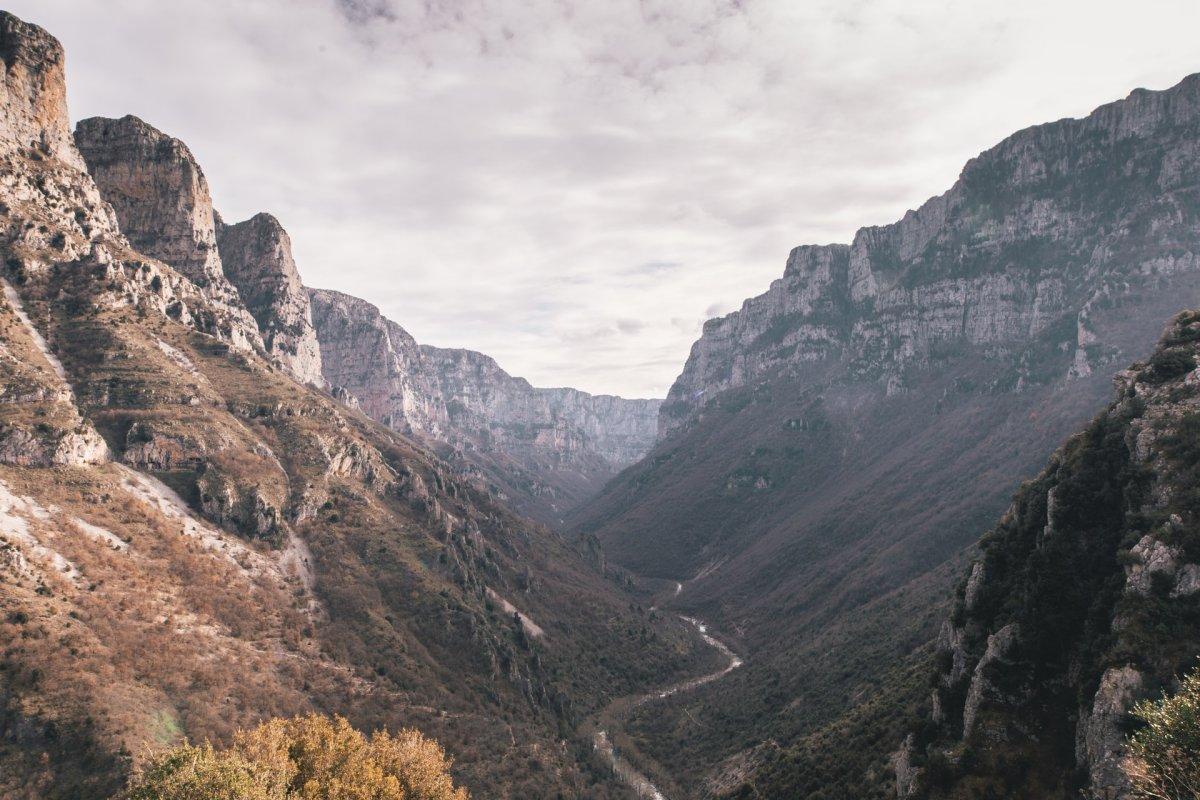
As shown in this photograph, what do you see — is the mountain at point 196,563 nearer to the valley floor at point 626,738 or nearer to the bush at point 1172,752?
the valley floor at point 626,738

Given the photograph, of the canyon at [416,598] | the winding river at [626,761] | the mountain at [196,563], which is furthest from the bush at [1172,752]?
the winding river at [626,761]

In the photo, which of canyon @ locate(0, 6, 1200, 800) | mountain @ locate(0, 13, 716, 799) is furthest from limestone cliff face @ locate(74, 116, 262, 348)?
mountain @ locate(0, 13, 716, 799)

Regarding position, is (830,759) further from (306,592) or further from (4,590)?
(4,590)

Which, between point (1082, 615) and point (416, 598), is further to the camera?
point (416, 598)

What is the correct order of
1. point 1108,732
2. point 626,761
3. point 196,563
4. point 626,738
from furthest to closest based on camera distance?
point 626,738
point 626,761
point 196,563
point 1108,732

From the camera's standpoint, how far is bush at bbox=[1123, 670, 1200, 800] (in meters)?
26.1

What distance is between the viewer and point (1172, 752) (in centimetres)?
2658

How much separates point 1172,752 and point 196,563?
108631 mm

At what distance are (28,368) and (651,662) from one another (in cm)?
14413

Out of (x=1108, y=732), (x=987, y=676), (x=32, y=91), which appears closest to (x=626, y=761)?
(x=987, y=676)

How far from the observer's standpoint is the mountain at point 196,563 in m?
66.4

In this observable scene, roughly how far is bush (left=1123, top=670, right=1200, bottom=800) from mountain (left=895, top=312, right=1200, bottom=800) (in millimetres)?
8613

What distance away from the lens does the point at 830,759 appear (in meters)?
75.0

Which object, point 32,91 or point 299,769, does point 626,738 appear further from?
point 32,91
